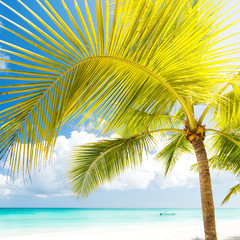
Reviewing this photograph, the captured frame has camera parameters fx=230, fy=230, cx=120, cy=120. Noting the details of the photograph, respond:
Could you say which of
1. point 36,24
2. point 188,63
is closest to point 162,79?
point 188,63

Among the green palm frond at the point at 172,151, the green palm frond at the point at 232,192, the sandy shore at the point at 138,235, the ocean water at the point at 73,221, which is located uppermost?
the green palm frond at the point at 172,151

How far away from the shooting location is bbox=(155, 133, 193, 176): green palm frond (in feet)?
16.8

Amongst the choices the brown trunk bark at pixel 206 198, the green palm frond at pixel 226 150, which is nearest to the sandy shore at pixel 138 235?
the green palm frond at pixel 226 150

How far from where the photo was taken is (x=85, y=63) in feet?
4.72

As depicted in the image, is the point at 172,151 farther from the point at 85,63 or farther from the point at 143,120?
the point at 85,63

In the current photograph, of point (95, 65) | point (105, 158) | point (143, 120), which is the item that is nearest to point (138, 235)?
point (105, 158)

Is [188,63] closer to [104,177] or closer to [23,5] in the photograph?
[23,5]

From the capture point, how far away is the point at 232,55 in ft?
4.76

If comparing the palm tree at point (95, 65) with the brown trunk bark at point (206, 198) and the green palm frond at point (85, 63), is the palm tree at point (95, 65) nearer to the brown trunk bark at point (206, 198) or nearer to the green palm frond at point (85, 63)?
the green palm frond at point (85, 63)

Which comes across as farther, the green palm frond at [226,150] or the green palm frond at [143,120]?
the green palm frond at [226,150]

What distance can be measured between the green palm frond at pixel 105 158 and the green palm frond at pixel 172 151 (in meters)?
1.10

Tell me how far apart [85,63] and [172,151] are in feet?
14.1

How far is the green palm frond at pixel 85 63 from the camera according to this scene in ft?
4.13

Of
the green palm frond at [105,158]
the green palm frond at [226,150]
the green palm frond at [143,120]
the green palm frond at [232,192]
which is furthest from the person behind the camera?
the green palm frond at [232,192]
